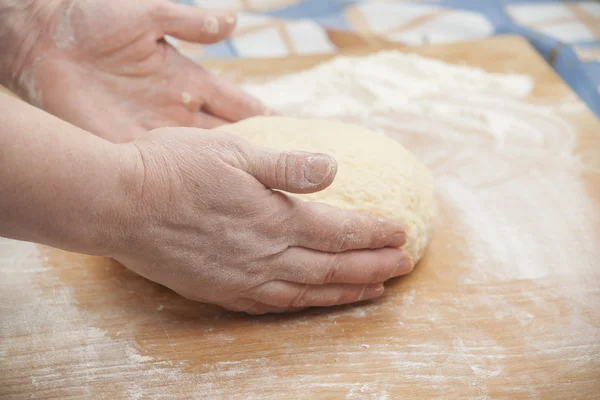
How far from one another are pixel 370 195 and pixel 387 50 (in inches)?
53.2

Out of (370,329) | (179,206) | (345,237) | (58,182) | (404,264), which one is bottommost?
(370,329)

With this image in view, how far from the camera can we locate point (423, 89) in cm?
233

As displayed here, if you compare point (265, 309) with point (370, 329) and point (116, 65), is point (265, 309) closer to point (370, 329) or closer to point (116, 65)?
point (370, 329)

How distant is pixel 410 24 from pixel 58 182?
7.85 ft

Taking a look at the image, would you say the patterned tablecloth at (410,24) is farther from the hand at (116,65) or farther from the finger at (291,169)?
the finger at (291,169)

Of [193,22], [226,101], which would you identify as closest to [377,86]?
[226,101]

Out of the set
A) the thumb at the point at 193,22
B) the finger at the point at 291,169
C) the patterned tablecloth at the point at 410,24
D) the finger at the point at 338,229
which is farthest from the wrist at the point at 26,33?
the patterned tablecloth at the point at 410,24

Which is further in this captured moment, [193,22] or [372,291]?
[193,22]

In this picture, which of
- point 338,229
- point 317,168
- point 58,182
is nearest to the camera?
point 58,182

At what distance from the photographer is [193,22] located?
6.02ft

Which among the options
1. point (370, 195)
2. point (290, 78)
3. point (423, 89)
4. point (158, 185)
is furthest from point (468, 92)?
point (158, 185)

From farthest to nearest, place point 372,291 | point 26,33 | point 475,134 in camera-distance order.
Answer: point 475,134
point 26,33
point 372,291

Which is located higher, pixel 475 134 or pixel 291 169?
pixel 291 169

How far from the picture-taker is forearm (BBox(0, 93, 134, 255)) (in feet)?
3.63
